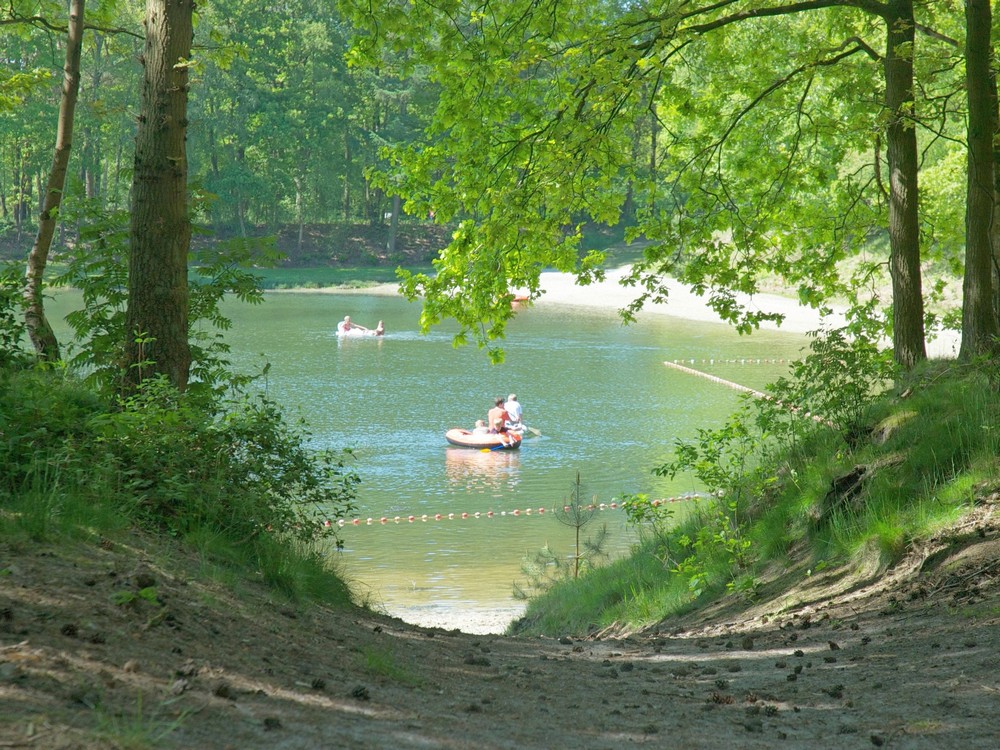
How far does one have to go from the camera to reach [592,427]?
24.0 metres

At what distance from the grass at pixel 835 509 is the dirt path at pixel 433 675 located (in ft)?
1.61

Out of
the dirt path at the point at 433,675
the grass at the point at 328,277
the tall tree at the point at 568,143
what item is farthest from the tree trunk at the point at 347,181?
the dirt path at the point at 433,675

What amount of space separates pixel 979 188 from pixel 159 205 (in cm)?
605

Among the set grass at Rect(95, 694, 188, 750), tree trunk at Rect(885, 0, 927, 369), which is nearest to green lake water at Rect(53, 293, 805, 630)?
Result: grass at Rect(95, 694, 188, 750)

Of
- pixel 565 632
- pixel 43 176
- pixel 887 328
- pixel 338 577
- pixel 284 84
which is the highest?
pixel 284 84

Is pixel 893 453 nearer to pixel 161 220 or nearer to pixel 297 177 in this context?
pixel 161 220

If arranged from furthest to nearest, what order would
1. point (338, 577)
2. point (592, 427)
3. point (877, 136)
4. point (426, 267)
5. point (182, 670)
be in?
point (426, 267), point (592, 427), point (877, 136), point (338, 577), point (182, 670)

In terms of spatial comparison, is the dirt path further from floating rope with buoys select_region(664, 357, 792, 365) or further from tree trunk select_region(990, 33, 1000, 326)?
floating rope with buoys select_region(664, 357, 792, 365)

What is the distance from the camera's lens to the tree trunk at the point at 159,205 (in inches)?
269

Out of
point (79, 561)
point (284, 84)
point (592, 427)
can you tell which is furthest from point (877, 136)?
point (284, 84)

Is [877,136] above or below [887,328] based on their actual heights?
above

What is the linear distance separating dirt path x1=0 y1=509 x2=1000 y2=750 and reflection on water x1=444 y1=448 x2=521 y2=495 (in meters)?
13.2

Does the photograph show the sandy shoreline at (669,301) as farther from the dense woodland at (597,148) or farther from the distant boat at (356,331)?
the dense woodland at (597,148)

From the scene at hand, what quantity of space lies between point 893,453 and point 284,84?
6598 cm
